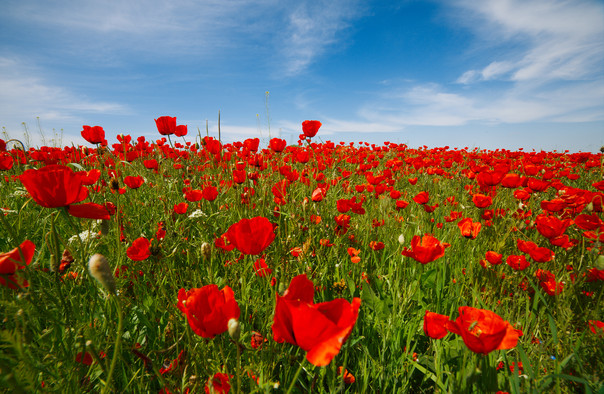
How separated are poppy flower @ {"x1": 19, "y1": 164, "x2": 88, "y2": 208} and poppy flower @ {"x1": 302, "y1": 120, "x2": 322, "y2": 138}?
2.38 meters

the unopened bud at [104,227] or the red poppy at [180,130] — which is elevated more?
the red poppy at [180,130]

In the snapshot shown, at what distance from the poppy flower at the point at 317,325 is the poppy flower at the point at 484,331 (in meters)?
0.34

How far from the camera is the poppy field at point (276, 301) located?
0.81 m

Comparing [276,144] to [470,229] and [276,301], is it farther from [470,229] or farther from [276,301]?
[276,301]

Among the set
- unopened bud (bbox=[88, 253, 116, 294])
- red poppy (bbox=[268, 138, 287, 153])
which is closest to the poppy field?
unopened bud (bbox=[88, 253, 116, 294])

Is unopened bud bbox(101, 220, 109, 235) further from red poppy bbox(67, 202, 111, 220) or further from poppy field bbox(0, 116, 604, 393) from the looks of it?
red poppy bbox(67, 202, 111, 220)

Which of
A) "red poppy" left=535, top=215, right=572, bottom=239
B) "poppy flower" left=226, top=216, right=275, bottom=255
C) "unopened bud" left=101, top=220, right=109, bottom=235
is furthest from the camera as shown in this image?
"red poppy" left=535, top=215, right=572, bottom=239

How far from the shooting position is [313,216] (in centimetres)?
234

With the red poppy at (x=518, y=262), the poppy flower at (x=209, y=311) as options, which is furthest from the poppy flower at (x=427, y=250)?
the poppy flower at (x=209, y=311)

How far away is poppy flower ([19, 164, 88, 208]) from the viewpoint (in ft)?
2.92

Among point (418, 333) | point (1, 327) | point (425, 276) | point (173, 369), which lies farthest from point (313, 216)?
point (1, 327)

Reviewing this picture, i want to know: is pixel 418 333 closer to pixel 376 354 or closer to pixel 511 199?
pixel 376 354

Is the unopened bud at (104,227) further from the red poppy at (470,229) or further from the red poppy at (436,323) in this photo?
the red poppy at (470,229)

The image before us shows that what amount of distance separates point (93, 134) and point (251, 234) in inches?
111
